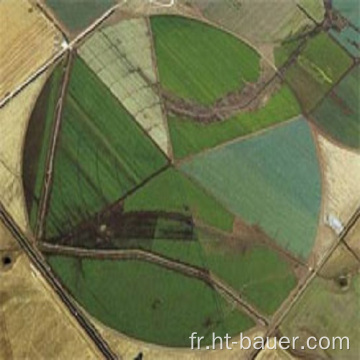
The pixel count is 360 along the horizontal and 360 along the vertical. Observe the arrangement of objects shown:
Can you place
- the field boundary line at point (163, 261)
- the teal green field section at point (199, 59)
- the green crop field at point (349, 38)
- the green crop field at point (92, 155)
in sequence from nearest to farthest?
the field boundary line at point (163, 261) → the green crop field at point (92, 155) → the teal green field section at point (199, 59) → the green crop field at point (349, 38)

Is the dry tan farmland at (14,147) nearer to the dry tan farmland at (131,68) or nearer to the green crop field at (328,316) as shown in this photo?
the dry tan farmland at (131,68)

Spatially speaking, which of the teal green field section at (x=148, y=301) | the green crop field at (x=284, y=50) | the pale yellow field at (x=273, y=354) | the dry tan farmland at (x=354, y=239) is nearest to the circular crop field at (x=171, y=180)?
the teal green field section at (x=148, y=301)

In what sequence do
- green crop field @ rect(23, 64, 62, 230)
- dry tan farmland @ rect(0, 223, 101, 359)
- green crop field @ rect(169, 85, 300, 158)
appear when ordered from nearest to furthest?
dry tan farmland @ rect(0, 223, 101, 359), green crop field @ rect(23, 64, 62, 230), green crop field @ rect(169, 85, 300, 158)

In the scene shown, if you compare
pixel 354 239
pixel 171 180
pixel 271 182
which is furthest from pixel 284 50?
pixel 354 239

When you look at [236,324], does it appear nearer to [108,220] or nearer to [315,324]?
[315,324]

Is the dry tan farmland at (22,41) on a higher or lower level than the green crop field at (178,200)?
higher

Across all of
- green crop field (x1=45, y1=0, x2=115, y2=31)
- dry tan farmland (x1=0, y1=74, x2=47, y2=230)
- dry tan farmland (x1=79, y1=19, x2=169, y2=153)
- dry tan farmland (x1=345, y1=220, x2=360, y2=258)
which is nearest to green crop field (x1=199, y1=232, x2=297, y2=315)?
dry tan farmland (x1=345, y1=220, x2=360, y2=258)

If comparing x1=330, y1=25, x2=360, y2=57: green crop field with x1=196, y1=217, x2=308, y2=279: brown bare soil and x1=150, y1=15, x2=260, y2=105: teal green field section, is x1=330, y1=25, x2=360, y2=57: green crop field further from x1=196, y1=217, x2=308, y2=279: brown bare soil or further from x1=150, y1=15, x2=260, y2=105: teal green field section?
x1=196, y1=217, x2=308, y2=279: brown bare soil
